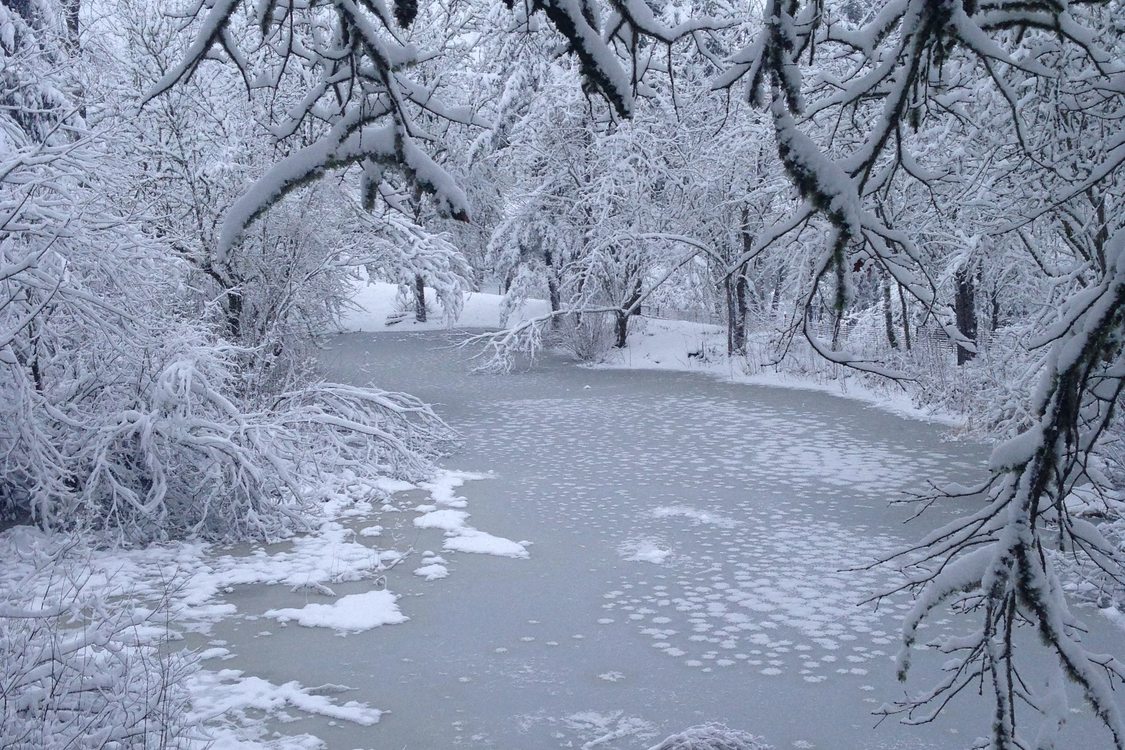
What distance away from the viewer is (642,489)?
11.8m

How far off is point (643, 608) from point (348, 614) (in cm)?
230

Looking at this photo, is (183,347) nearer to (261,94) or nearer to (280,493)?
(280,493)

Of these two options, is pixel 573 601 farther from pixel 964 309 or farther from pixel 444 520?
pixel 964 309

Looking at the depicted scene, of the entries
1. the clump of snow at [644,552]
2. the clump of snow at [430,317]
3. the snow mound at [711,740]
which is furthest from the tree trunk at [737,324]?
the snow mound at [711,740]

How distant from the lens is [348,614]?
759 cm

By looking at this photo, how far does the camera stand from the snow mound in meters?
4.90

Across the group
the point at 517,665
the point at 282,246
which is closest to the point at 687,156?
the point at 282,246

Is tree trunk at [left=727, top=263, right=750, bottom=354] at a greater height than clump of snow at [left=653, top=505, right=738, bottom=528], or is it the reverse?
tree trunk at [left=727, top=263, right=750, bottom=354]

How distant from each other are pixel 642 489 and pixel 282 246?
220 inches

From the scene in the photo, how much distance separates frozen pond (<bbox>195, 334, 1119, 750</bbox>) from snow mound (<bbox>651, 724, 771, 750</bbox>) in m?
0.40

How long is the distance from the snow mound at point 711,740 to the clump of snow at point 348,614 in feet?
9.85

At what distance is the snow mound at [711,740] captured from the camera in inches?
193

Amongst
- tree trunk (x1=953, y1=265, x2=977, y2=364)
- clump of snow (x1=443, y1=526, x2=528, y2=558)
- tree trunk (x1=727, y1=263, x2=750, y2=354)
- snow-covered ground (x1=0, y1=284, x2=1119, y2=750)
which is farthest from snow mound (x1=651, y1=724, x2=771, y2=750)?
tree trunk (x1=727, y1=263, x2=750, y2=354)

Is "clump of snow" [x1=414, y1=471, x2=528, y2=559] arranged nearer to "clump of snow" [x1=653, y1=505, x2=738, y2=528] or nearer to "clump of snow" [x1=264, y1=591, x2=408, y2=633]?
"clump of snow" [x1=264, y1=591, x2=408, y2=633]
